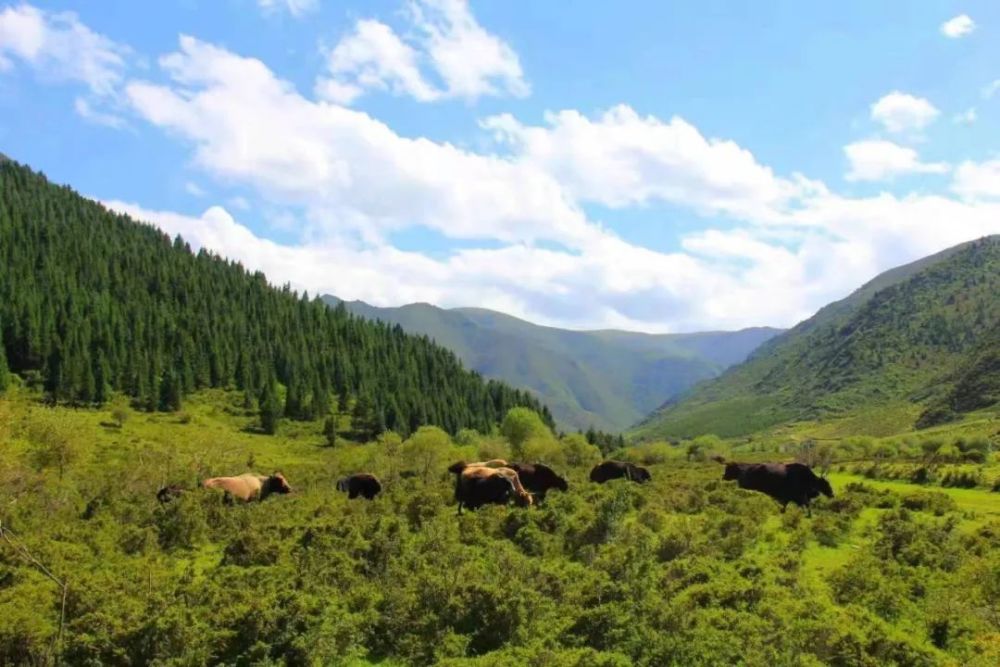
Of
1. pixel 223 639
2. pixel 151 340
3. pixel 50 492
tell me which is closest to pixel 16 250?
pixel 151 340

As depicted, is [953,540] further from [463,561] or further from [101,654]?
[101,654]

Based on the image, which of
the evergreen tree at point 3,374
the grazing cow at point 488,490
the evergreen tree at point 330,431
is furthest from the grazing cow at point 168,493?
the evergreen tree at point 3,374

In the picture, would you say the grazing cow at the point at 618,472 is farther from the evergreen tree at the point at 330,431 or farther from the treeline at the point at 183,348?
the treeline at the point at 183,348

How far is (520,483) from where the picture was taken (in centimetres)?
4084

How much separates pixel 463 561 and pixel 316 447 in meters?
107

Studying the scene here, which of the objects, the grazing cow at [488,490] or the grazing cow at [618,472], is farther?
the grazing cow at [618,472]

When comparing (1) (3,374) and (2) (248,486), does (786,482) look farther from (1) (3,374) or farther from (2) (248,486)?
(1) (3,374)

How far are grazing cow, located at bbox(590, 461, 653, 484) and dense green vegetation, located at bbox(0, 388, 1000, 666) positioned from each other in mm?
13648

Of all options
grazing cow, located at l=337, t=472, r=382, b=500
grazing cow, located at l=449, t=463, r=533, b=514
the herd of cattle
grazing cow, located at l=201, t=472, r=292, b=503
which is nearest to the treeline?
grazing cow, located at l=201, t=472, r=292, b=503

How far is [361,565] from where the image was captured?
948 inches

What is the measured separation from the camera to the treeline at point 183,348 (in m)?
132

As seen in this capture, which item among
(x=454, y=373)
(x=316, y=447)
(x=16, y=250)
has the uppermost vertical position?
(x=16, y=250)

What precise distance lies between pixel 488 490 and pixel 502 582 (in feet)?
57.1

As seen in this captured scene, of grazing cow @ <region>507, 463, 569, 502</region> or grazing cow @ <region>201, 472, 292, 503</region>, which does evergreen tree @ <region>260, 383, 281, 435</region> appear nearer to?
grazing cow @ <region>201, 472, 292, 503</region>
